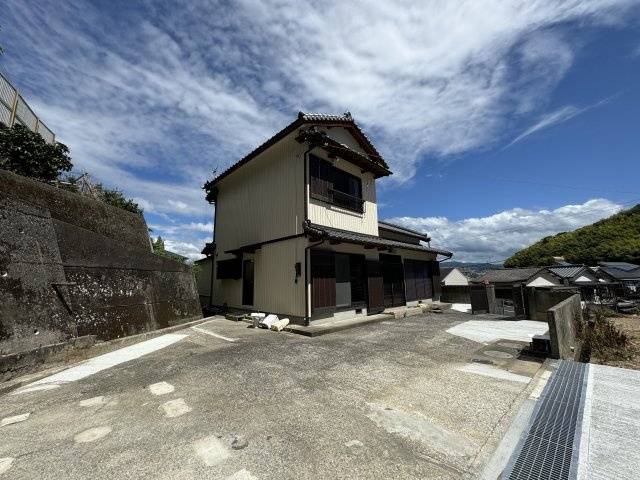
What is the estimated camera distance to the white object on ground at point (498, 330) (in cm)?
709

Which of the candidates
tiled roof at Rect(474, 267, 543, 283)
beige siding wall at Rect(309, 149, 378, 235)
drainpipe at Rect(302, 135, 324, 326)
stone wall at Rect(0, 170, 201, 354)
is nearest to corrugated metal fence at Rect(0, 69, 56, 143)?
stone wall at Rect(0, 170, 201, 354)

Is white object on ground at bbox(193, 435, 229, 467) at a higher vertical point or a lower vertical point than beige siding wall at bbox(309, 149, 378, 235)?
lower

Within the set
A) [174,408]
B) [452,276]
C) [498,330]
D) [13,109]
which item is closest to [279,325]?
[174,408]

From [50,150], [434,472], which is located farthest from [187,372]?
[50,150]

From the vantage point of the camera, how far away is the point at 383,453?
8.20 ft

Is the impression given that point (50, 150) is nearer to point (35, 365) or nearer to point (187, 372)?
point (35, 365)

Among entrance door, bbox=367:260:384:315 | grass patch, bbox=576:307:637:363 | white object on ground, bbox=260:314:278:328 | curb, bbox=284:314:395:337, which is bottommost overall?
grass patch, bbox=576:307:637:363

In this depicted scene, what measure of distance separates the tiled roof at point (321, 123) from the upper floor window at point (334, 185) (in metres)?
1.15

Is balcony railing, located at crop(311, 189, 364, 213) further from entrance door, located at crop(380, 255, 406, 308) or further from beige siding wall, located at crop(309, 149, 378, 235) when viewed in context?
entrance door, located at crop(380, 255, 406, 308)

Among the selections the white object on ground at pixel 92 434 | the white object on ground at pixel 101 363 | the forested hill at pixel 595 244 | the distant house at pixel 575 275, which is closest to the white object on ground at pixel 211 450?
the white object on ground at pixel 92 434

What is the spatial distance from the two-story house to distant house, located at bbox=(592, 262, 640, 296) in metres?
13.8

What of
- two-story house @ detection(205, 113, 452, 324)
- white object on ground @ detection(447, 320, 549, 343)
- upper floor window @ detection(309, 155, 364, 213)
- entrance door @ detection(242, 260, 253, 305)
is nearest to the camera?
white object on ground @ detection(447, 320, 549, 343)

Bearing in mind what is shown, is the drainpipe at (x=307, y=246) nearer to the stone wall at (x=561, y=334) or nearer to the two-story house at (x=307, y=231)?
the two-story house at (x=307, y=231)

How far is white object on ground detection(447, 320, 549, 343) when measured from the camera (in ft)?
23.2
